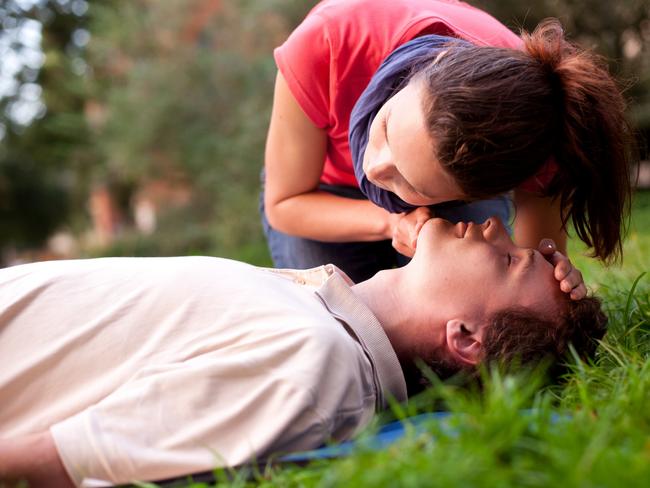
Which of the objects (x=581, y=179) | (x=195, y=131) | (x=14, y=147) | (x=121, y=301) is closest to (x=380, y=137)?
(x=581, y=179)

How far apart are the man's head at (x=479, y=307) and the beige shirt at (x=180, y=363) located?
0.64 ft

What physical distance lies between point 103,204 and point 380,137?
28058mm

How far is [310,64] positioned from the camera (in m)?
3.18

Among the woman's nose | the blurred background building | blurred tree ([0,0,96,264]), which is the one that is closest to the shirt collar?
the woman's nose

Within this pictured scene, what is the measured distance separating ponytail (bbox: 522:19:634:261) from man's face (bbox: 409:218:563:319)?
0.26m

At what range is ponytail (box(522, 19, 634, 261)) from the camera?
2.39 metres

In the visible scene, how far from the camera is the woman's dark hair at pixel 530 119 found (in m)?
2.26

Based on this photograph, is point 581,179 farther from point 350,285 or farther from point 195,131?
point 195,131

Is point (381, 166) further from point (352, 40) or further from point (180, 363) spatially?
point (180, 363)

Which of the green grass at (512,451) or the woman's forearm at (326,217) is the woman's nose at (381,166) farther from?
the green grass at (512,451)

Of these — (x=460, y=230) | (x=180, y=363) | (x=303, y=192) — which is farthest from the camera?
(x=303, y=192)

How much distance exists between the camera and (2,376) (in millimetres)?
2203

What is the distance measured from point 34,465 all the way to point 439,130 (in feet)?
4.85

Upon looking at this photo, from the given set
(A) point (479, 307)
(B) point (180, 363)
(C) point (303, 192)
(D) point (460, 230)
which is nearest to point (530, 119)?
(D) point (460, 230)
